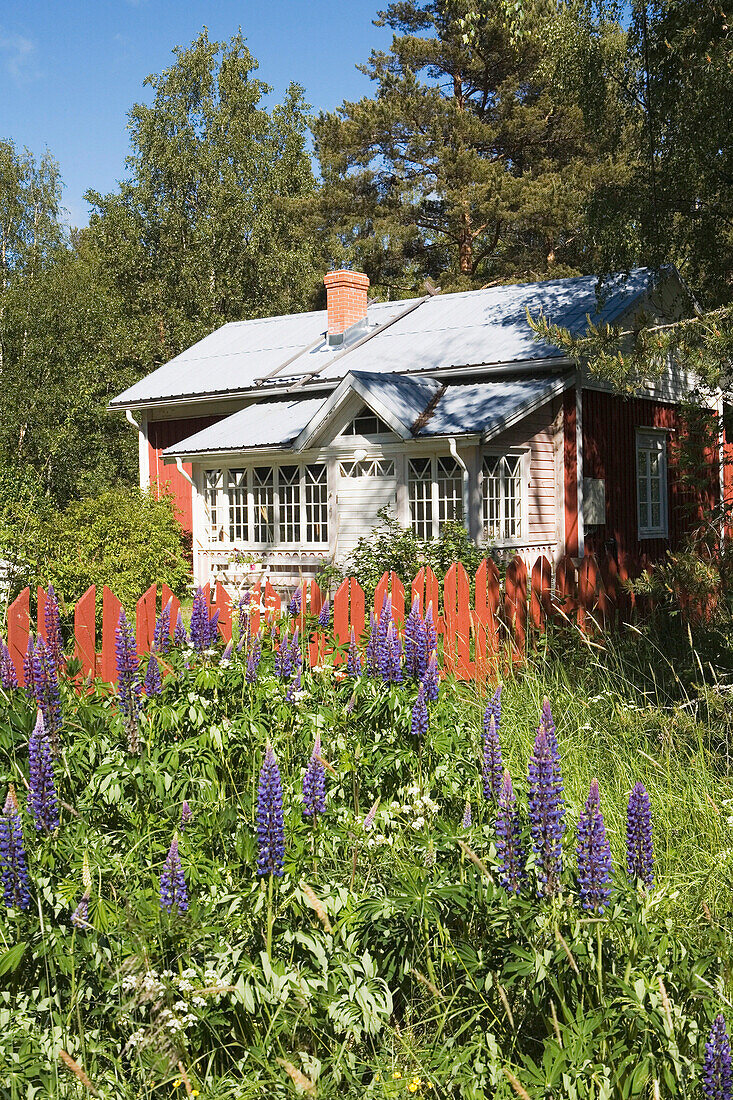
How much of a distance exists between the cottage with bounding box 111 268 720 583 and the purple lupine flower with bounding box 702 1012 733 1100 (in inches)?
404

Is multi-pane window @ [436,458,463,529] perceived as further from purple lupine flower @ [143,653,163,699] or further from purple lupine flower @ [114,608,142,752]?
purple lupine flower @ [114,608,142,752]

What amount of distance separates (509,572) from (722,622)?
1.55 metres

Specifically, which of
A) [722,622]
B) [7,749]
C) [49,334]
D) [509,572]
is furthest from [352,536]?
[49,334]

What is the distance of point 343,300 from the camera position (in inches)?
752

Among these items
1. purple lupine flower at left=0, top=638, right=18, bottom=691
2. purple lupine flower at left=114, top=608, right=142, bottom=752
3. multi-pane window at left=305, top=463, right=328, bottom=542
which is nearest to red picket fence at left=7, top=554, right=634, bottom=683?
purple lupine flower at left=0, top=638, right=18, bottom=691

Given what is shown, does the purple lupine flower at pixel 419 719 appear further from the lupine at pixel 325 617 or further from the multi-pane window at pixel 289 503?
the multi-pane window at pixel 289 503

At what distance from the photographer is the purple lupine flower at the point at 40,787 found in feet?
9.68

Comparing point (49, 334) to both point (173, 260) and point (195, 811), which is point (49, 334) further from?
point (195, 811)

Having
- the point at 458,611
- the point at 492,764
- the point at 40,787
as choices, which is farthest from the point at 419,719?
the point at 458,611

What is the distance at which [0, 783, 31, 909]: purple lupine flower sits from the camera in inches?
107

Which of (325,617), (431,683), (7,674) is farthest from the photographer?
(325,617)

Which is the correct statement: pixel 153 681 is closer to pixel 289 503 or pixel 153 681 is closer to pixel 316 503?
pixel 316 503

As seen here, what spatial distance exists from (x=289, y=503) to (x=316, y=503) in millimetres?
607

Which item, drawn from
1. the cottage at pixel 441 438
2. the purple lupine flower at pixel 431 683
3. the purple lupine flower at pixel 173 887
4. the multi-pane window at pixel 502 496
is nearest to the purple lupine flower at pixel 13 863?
the purple lupine flower at pixel 173 887
